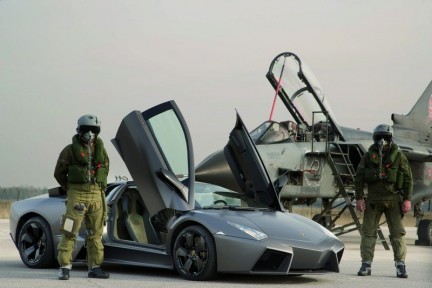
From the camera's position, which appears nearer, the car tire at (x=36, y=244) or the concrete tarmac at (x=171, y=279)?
the concrete tarmac at (x=171, y=279)

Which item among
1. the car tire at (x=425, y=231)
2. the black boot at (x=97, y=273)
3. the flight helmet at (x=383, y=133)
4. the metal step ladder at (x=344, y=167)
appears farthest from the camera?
the car tire at (x=425, y=231)

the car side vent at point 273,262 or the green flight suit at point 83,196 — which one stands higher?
the green flight suit at point 83,196

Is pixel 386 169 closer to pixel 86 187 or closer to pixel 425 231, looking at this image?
pixel 86 187

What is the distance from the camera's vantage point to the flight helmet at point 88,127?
9.20m

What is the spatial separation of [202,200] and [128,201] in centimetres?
105

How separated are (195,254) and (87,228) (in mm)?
1241

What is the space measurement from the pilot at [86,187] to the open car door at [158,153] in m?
0.58

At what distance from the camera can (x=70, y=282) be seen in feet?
28.6

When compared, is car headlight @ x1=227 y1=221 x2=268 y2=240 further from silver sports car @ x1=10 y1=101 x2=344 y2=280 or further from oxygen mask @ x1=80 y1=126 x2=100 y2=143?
oxygen mask @ x1=80 y1=126 x2=100 y2=143

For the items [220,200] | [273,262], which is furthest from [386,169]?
[273,262]

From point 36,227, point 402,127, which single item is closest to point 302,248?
point 36,227

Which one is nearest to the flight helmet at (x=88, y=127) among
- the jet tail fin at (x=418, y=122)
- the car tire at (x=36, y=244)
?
the car tire at (x=36, y=244)

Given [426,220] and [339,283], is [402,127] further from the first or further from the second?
[339,283]

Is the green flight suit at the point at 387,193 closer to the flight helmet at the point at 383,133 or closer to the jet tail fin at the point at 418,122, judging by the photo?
the flight helmet at the point at 383,133
